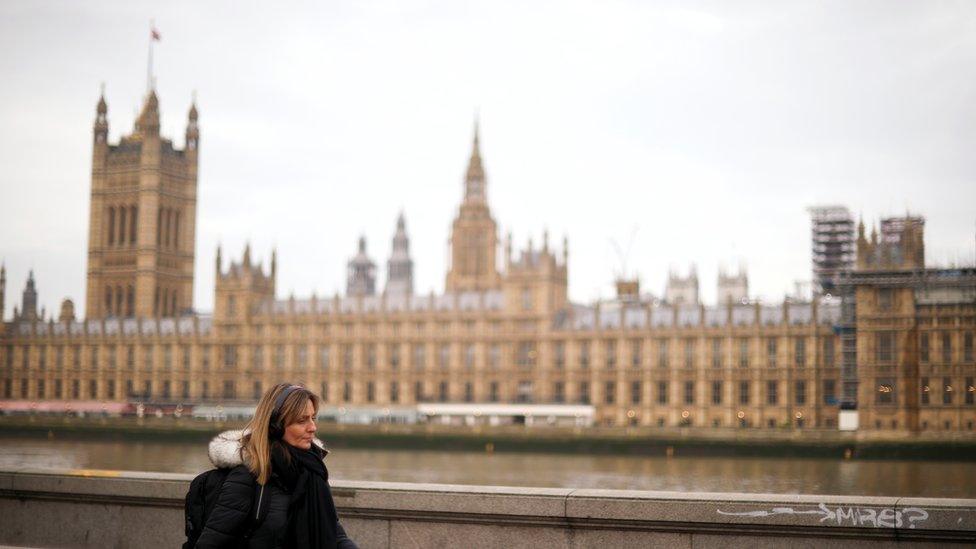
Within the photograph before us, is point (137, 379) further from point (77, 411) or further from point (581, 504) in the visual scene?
point (581, 504)

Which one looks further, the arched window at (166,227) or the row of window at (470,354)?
the arched window at (166,227)

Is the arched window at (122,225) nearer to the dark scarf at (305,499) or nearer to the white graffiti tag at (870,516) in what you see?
the white graffiti tag at (870,516)

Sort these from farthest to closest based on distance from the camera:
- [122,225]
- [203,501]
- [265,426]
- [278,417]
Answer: [122,225] → [203,501] → [278,417] → [265,426]

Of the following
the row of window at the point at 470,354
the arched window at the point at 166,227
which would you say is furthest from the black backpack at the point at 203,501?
the arched window at the point at 166,227

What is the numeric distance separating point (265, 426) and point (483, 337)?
323 ft

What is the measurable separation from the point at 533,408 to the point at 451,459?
29217 mm

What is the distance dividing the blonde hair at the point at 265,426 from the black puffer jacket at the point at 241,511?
0.22 ft

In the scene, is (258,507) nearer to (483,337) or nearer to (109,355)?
(483,337)

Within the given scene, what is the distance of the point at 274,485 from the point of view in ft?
25.3

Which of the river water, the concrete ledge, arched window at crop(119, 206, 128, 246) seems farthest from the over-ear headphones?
arched window at crop(119, 206, 128, 246)

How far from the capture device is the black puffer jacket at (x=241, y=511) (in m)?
7.57

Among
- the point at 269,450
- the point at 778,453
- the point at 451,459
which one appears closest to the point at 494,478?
the point at 451,459

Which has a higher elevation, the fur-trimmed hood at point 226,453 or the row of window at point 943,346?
the row of window at point 943,346

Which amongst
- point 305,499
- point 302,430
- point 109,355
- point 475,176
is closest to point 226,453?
point 302,430
